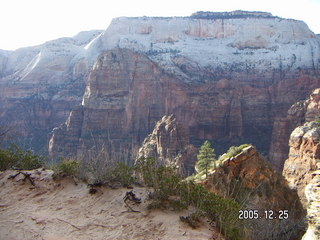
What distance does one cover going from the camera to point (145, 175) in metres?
9.23

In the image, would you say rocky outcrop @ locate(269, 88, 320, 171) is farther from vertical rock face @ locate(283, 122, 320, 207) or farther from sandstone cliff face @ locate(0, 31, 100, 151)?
sandstone cliff face @ locate(0, 31, 100, 151)

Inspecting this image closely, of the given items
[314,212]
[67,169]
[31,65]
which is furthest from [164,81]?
[67,169]

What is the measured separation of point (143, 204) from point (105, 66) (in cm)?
5386

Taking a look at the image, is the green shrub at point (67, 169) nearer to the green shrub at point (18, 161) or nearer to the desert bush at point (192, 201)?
the green shrub at point (18, 161)

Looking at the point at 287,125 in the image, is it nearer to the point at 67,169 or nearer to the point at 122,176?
the point at 122,176

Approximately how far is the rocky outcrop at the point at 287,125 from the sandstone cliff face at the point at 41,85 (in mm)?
A: 33534

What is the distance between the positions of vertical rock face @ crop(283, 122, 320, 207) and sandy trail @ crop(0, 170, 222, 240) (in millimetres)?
23459

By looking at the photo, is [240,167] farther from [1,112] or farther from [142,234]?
[1,112]

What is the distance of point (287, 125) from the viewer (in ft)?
150

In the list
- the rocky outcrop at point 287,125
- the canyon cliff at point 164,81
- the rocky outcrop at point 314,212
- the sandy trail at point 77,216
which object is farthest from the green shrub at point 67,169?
the rocky outcrop at point 287,125

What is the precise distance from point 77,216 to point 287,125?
42173 millimetres

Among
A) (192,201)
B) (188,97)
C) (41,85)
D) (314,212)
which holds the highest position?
(192,201)

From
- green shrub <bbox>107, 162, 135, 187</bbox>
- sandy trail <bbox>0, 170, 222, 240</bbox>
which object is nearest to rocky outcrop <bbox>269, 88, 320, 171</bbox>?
green shrub <bbox>107, 162, 135, 187</bbox>

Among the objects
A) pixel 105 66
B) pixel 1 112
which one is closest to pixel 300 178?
pixel 105 66
